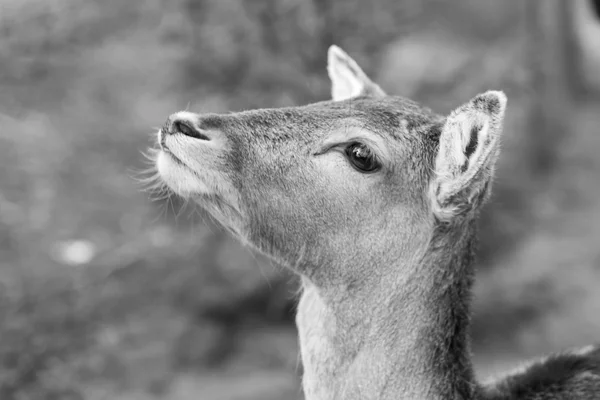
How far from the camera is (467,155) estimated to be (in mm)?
3797

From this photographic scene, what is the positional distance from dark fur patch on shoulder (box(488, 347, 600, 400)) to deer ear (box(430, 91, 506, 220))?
1032 mm

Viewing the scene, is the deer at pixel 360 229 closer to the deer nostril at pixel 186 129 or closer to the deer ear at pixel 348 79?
the deer nostril at pixel 186 129

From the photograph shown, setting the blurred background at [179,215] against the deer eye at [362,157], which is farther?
the blurred background at [179,215]

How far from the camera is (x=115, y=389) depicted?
20.7 ft

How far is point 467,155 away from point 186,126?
127 centimetres

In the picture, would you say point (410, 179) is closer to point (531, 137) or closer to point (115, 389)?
point (115, 389)

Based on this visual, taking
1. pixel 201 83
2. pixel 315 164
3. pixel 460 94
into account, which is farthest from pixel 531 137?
pixel 315 164

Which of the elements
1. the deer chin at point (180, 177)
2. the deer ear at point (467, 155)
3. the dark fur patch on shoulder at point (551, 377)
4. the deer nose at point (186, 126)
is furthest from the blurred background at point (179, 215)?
the deer ear at point (467, 155)

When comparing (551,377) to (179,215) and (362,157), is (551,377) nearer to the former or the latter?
(362,157)

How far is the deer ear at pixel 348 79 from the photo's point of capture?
473cm

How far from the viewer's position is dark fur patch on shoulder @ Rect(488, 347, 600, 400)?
14.0 ft

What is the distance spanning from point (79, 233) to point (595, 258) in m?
5.78

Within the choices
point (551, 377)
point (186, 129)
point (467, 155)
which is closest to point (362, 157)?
point (467, 155)

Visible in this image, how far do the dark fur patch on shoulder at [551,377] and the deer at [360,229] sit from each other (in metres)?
0.05
